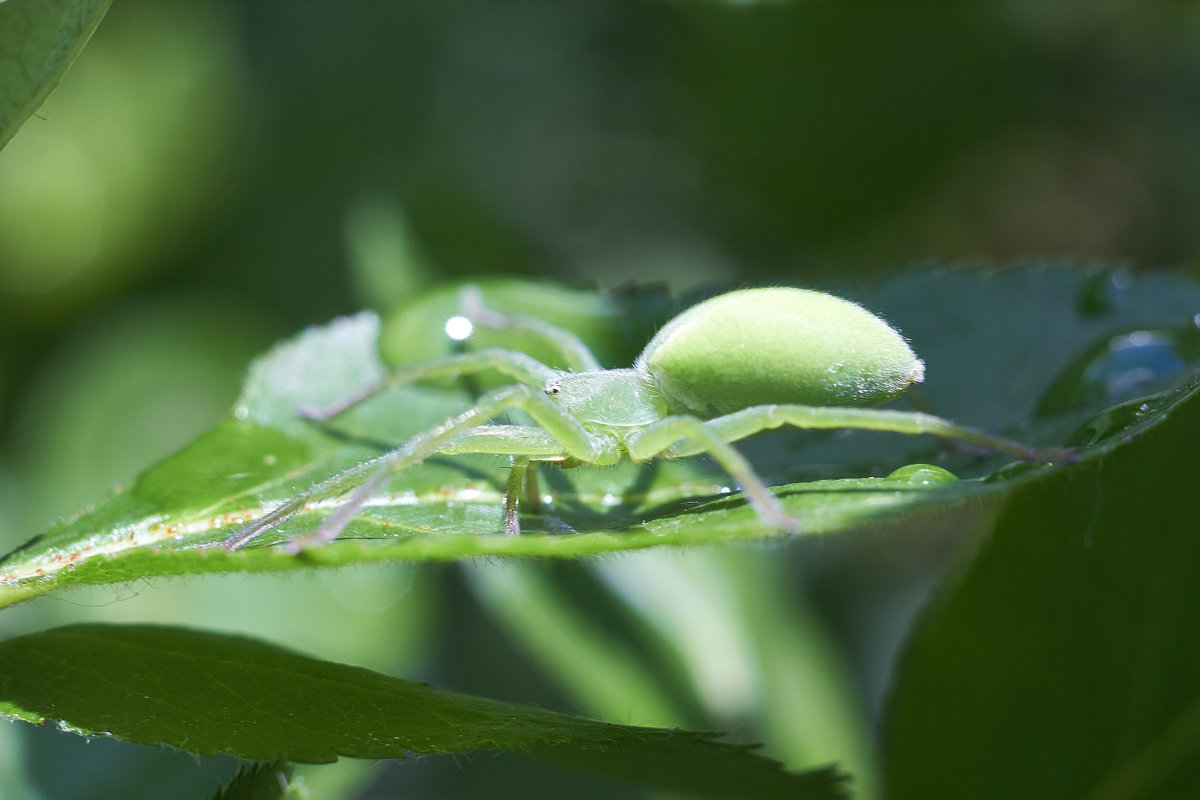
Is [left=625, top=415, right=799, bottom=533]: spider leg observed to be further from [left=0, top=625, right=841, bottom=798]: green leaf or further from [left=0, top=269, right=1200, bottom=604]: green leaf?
[left=0, top=625, right=841, bottom=798]: green leaf

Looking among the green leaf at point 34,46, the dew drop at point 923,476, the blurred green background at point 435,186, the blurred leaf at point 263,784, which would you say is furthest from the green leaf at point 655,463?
the blurred green background at point 435,186

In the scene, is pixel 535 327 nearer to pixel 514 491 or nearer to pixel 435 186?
pixel 514 491

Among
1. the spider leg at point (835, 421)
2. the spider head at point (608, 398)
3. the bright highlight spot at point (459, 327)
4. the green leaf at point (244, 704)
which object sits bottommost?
the green leaf at point (244, 704)

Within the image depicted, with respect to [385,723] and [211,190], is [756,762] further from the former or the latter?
[211,190]

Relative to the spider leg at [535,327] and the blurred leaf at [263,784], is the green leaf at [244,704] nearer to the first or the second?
the blurred leaf at [263,784]

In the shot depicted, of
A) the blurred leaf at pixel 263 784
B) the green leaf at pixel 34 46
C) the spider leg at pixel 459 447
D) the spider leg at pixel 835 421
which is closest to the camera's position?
the green leaf at pixel 34 46

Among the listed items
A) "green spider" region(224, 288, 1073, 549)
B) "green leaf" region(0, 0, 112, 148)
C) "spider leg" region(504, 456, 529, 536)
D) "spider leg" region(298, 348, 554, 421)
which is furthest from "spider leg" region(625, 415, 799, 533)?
"green leaf" region(0, 0, 112, 148)

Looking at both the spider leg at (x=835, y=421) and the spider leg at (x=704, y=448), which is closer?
the spider leg at (x=704, y=448)

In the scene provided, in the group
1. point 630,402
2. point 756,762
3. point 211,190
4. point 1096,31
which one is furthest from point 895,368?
point 211,190
